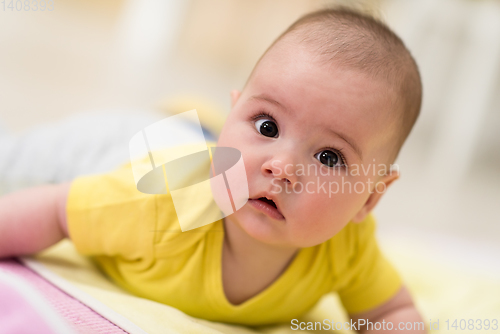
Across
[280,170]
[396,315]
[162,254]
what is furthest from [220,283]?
[396,315]

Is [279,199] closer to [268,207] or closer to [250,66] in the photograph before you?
[268,207]

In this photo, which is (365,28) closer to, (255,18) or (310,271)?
(310,271)

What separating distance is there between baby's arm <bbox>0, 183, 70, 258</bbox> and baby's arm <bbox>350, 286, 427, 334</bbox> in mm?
491

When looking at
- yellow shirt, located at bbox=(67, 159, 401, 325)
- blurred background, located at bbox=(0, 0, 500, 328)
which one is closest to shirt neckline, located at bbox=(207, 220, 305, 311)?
yellow shirt, located at bbox=(67, 159, 401, 325)

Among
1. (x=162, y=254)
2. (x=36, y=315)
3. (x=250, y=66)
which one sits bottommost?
(x=36, y=315)

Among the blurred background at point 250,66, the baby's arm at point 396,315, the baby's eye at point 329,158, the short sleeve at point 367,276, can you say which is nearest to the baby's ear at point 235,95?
the baby's eye at point 329,158

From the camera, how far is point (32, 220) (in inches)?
23.2

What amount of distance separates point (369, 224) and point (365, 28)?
12.6 inches

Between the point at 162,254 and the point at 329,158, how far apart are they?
26 cm

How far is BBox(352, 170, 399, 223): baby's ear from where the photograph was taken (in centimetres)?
62

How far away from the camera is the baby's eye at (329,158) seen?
526mm

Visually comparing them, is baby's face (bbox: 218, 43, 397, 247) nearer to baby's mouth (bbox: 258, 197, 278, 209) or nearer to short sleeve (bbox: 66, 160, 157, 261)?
baby's mouth (bbox: 258, 197, 278, 209)

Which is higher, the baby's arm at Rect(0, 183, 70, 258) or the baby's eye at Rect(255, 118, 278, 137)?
the baby's eye at Rect(255, 118, 278, 137)

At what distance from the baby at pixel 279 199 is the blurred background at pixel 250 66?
0.65 metres
